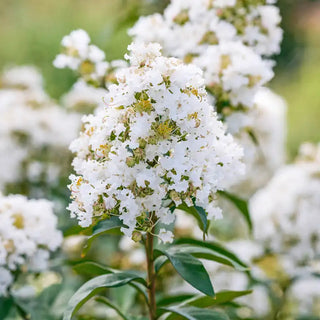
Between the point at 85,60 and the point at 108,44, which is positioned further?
the point at 108,44

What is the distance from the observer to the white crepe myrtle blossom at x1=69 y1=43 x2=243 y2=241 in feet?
4.09

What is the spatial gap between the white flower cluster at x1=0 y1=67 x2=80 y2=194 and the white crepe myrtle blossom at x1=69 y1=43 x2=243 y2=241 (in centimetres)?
144

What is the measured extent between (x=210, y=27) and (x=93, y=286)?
0.95 meters

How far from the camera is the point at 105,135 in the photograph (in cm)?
131

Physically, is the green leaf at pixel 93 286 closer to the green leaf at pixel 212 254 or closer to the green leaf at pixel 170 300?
the green leaf at pixel 212 254

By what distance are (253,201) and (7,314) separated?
1439 mm

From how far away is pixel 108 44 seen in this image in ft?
19.0

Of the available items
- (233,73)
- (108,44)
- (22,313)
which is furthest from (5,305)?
(108,44)

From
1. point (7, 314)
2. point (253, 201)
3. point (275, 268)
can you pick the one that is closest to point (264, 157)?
point (253, 201)

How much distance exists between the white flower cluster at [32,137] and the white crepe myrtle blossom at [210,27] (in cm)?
93

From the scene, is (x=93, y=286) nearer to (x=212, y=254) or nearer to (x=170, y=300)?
(x=212, y=254)

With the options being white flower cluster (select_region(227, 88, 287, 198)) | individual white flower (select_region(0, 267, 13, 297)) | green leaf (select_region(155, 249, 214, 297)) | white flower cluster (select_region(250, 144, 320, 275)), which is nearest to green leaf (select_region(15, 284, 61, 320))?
individual white flower (select_region(0, 267, 13, 297))

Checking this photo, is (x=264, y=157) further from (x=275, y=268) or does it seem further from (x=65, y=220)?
(x=65, y=220)

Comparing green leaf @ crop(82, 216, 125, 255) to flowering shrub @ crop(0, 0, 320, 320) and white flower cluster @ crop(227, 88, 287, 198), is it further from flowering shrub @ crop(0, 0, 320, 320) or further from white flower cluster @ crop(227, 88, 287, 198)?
white flower cluster @ crop(227, 88, 287, 198)
